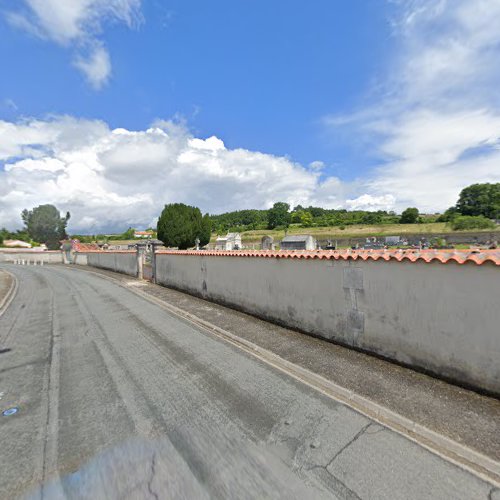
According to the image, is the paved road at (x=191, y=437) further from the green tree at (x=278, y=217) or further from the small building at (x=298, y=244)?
the green tree at (x=278, y=217)

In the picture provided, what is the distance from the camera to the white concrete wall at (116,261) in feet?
71.5

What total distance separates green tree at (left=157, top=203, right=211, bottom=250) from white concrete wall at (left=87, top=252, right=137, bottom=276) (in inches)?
423

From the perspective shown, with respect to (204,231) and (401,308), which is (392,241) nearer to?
(204,231)

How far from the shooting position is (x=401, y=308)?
499cm

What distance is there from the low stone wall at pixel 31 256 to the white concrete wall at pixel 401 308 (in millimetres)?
48128

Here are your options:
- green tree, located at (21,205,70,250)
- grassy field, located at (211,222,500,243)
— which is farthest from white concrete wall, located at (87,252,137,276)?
green tree, located at (21,205,70,250)

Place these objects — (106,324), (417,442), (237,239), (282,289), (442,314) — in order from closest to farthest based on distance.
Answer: (417,442), (442,314), (282,289), (106,324), (237,239)

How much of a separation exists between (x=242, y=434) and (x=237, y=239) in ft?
159

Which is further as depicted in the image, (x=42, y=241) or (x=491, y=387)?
(x=42, y=241)

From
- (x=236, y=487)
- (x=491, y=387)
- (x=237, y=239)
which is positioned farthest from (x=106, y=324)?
(x=237, y=239)

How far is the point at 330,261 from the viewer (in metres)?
6.25

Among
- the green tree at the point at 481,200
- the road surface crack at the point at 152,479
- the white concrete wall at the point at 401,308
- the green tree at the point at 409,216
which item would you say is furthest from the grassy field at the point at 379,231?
the road surface crack at the point at 152,479

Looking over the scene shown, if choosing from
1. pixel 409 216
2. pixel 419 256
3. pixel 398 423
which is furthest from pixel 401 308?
pixel 409 216

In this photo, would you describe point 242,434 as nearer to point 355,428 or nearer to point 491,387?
point 355,428
